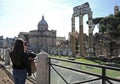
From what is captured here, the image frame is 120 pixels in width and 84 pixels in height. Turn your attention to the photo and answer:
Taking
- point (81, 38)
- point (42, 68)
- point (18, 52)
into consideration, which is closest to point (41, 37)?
point (81, 38)

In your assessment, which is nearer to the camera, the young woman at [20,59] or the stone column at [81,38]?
the young woman at [20,59]

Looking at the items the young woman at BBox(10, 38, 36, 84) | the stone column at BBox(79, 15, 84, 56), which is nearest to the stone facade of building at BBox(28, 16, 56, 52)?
the stone column at BBox(79, 15, 84, 56)

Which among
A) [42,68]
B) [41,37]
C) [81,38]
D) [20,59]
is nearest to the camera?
[20,59]

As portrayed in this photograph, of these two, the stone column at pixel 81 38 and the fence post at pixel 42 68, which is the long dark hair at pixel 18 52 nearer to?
the fence post at pixel 42 68

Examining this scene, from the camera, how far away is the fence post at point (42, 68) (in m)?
9.02

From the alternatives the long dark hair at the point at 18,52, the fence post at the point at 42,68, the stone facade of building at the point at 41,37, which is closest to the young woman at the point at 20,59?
the long dark hair at the point at 18,52

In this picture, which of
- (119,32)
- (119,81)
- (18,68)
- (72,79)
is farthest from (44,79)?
(119,32)

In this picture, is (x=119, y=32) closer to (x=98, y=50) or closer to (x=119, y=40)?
(x=119, y=40)

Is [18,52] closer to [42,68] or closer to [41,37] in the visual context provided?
[42,68]

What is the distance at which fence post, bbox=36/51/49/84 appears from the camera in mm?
9023

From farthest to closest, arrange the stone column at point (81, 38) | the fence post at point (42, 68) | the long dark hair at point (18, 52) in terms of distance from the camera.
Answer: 1. the stone column at point (81, 38)
2. the fence post at point (42, 68)
3. the long dark hair at point (18, 52)

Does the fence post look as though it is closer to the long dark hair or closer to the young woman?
the young woman

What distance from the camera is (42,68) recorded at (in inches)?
359

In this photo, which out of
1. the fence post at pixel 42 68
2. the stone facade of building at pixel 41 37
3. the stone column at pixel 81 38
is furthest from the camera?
the stone facade of building at pixel 41 37
